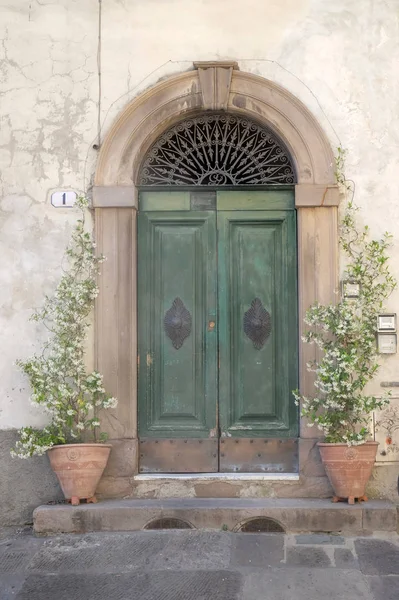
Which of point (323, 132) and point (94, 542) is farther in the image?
point (323, 132)

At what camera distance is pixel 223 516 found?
20.5 ft

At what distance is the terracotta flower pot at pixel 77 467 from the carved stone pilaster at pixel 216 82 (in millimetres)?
2958

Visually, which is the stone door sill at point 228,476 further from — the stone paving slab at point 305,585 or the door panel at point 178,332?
the stone paving slab at point 305,585

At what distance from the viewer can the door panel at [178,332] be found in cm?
689

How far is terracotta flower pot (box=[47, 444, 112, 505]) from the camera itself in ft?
20.8

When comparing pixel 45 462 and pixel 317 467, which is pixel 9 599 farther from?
pixel 317 467

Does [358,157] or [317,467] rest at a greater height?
[358,157]

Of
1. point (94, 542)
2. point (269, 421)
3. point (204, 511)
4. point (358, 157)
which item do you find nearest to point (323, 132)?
point (358, 157)

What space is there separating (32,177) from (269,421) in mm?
2861

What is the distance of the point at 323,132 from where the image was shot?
682cm

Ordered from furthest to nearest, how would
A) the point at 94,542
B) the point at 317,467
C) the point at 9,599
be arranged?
the point at 317,467, the point at 94,542, the point at 9,599

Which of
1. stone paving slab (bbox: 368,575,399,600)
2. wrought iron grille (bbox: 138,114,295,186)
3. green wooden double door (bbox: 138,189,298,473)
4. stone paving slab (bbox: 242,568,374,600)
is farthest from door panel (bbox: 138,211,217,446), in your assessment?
stone paving slab (bbox: 368,575,399,600)

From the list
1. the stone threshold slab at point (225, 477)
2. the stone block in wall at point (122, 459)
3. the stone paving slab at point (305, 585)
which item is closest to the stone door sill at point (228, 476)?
the stone threshold slab at point (225, 477)

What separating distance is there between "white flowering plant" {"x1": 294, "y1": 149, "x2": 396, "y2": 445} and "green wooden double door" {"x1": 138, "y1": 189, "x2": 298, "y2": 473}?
1.20ft
